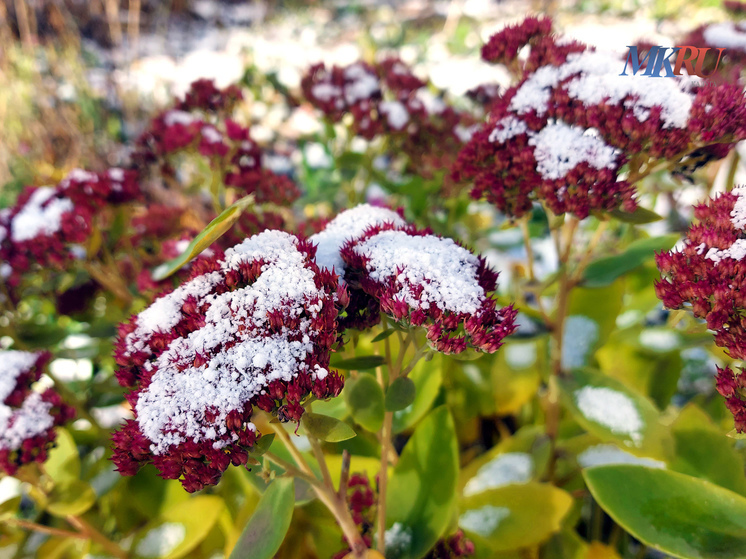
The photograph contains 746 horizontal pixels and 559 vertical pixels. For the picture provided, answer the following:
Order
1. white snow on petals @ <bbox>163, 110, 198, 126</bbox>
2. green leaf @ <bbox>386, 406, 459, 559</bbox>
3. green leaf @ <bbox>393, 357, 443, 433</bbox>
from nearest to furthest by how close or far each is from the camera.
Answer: green leaf @ <bbox>386, 406, 459, 559</bbox> → green leaf @ <bbox>393, 357, 443, 433</bbox> → white snow on petals @ <bbox>163, 110, 198, 126</bbox>

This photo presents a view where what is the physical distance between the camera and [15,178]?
7.62ft

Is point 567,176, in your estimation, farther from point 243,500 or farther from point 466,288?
point 243,500

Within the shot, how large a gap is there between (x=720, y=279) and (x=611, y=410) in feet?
1.15

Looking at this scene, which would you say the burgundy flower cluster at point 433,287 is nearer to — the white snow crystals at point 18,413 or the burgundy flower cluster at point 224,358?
the burgundy flower cluster at point 224,358

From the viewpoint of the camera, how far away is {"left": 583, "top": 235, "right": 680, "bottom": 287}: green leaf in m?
0.86

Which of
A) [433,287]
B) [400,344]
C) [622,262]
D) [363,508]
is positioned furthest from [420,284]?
[622,262]

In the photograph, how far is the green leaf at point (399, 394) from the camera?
1.81 ft

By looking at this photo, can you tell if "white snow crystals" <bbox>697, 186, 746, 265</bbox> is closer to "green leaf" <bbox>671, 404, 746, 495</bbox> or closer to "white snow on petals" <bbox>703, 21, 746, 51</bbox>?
"green leaf" <bbox>671, 404, 746, 495</bbox>

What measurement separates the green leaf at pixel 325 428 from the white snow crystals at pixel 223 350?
69 millimetres

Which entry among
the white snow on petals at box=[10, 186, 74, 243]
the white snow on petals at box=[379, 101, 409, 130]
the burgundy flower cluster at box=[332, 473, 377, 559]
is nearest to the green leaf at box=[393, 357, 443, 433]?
the burgundy flower cluster at box=[332, 473, 377, 559]

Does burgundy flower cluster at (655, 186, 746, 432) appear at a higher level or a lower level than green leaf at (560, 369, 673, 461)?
higher

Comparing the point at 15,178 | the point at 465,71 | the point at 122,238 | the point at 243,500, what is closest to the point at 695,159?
the point at 243,500

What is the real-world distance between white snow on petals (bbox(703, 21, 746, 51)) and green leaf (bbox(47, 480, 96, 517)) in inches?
60.0

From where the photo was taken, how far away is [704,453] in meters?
0.77
